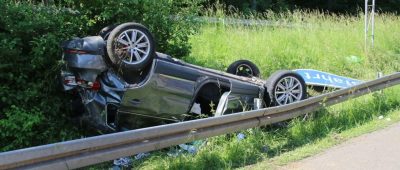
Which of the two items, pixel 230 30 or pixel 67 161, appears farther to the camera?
pixel 230 30

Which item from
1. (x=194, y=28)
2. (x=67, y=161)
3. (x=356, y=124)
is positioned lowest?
(x=356, y=124)

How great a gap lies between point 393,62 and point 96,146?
10914 mm

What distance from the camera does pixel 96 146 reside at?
5.25 metres

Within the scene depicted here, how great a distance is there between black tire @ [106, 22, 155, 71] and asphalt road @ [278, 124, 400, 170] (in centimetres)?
223

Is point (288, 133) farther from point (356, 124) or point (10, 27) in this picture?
point (10, 27)

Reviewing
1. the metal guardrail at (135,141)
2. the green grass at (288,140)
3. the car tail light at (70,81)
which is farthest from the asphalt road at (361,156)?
the car tail light at (70,81)

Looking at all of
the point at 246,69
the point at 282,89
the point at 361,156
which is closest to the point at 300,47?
the point at 246,69

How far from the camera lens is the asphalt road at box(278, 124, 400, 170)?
6148 millimetres

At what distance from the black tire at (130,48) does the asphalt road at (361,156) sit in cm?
223

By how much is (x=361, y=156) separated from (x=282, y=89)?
6.42ft

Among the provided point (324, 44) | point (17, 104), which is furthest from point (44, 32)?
point (324, 44)

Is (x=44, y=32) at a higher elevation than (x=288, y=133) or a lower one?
higher

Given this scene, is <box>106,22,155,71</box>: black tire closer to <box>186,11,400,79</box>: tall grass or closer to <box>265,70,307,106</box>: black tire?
<box>265,70,307,106</box>: black tire

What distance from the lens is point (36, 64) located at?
709cm
